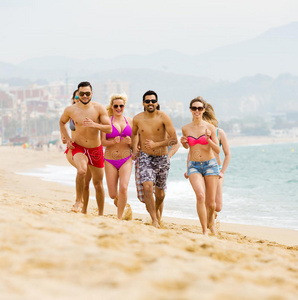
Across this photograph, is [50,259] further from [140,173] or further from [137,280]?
[140,173]

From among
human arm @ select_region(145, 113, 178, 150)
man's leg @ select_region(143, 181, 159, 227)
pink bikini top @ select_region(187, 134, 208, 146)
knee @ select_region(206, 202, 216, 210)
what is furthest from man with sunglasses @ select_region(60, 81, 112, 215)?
knee @ select_region(206, 202, 216, 210)

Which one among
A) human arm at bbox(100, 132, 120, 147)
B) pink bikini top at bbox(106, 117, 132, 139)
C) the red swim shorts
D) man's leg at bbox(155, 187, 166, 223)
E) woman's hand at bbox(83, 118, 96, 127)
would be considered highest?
woman's hand at bbox(83, 118, 96, 127)

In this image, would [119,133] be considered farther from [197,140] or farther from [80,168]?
[197,140]

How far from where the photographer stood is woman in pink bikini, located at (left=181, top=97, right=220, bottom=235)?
19.7 feet

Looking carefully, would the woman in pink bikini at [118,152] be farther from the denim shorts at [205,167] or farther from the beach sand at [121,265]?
the beach sand at [121,265]

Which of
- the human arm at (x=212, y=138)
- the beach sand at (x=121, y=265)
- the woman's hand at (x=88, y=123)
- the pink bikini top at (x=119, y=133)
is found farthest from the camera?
the pink bikini top at (x=119, y=133)

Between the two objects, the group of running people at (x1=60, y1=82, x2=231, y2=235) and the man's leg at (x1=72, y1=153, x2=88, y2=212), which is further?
the man's leg at (x1=72, y1=153, x2=88, y2=212)

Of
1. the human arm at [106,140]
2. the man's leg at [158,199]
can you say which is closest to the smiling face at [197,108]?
the human arm at [106,140]

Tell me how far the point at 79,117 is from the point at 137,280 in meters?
3.76

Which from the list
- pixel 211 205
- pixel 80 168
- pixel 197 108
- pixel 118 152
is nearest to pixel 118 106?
pixel 118 152

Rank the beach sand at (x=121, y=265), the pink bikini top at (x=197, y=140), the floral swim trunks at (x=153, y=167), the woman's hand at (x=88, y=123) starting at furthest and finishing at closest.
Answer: the floral swim trunks at (x=153, y=167) < the woman's hand at (x=88, y=123) < the pink bikini top at (x=197, y=140) < the beach sand at (x=121, y=265)

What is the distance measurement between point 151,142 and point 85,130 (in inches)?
35.3

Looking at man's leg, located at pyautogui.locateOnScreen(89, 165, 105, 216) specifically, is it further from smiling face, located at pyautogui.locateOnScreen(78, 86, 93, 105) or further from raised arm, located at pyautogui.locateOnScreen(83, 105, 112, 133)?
smiling face, located at pyautogui.locateOnScreen(78, 86, 93, 105)

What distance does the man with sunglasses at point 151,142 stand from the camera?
6336 mm
